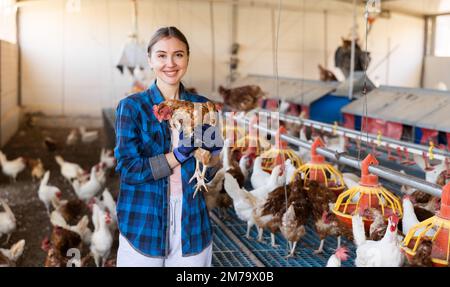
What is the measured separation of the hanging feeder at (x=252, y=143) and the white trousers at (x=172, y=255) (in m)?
0.98

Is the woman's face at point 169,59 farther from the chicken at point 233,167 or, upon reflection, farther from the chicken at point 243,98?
the chicken at point 243,98

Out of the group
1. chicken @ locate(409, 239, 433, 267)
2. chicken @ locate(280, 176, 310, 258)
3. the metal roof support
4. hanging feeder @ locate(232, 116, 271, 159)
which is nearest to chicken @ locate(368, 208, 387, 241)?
the metal roof support

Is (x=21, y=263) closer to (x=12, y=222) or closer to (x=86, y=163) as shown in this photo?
(x=12, y=222)

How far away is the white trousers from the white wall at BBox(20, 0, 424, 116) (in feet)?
10.2

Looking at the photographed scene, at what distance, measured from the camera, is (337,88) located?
427 centimetres

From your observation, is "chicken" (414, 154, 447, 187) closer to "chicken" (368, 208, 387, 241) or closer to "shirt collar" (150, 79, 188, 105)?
"chicken" (368, 208, 387, 241)

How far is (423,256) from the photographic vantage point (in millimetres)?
975

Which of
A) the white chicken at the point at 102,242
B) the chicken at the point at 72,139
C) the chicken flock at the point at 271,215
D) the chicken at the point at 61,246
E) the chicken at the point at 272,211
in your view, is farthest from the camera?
the chicken at the point at 72,139

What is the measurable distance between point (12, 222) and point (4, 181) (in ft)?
5.16

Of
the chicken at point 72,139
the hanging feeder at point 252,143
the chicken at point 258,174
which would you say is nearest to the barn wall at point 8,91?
the chicken at point 72,139

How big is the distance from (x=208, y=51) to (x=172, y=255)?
3806 mm

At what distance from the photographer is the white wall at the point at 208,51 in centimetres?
483

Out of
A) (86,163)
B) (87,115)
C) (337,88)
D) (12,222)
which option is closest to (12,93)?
(87,115)

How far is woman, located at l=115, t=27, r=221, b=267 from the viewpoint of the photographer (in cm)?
89
